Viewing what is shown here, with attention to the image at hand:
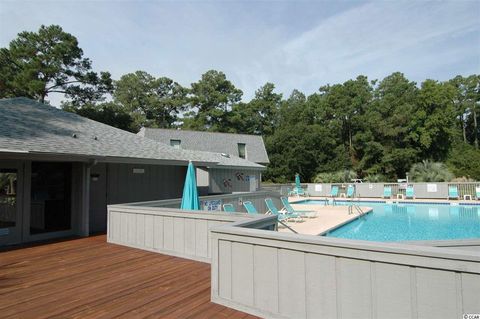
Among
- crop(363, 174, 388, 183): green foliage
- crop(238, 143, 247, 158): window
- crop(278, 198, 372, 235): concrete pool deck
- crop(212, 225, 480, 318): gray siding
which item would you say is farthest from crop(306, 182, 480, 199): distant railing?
crop(212, 225, 480, 318): gray siding

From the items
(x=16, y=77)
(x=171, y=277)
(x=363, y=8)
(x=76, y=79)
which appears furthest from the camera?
(x=76, y=79)

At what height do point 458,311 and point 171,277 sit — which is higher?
point 458,311

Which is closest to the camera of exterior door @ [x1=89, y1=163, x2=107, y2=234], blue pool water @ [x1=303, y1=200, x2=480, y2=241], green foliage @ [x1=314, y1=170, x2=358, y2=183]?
exterior door @ [x1=89, y1=163, x2=107, y2=234]

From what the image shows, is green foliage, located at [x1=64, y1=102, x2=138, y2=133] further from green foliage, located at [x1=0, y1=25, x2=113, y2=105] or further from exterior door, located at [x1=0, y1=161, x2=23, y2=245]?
exterior door, located at [x1=0, y1=161, x2=23, y2=245]

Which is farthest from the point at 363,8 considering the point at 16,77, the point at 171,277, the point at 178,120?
the point at 178,120

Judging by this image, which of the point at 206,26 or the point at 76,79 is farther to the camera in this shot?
the point at 76,79

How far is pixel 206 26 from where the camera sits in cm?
1414

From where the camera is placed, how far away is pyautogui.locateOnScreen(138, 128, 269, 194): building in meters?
15.2

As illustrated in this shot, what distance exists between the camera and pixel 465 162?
107 ft

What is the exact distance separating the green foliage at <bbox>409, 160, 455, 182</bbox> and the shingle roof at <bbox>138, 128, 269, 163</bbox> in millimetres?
12631

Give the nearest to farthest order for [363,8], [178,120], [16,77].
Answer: [363,8], [16,77], [178,120]

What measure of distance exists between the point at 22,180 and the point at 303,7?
38.4 ft

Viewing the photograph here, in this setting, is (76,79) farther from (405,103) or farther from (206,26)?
(405,103)

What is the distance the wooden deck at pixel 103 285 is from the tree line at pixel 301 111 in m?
22.3
